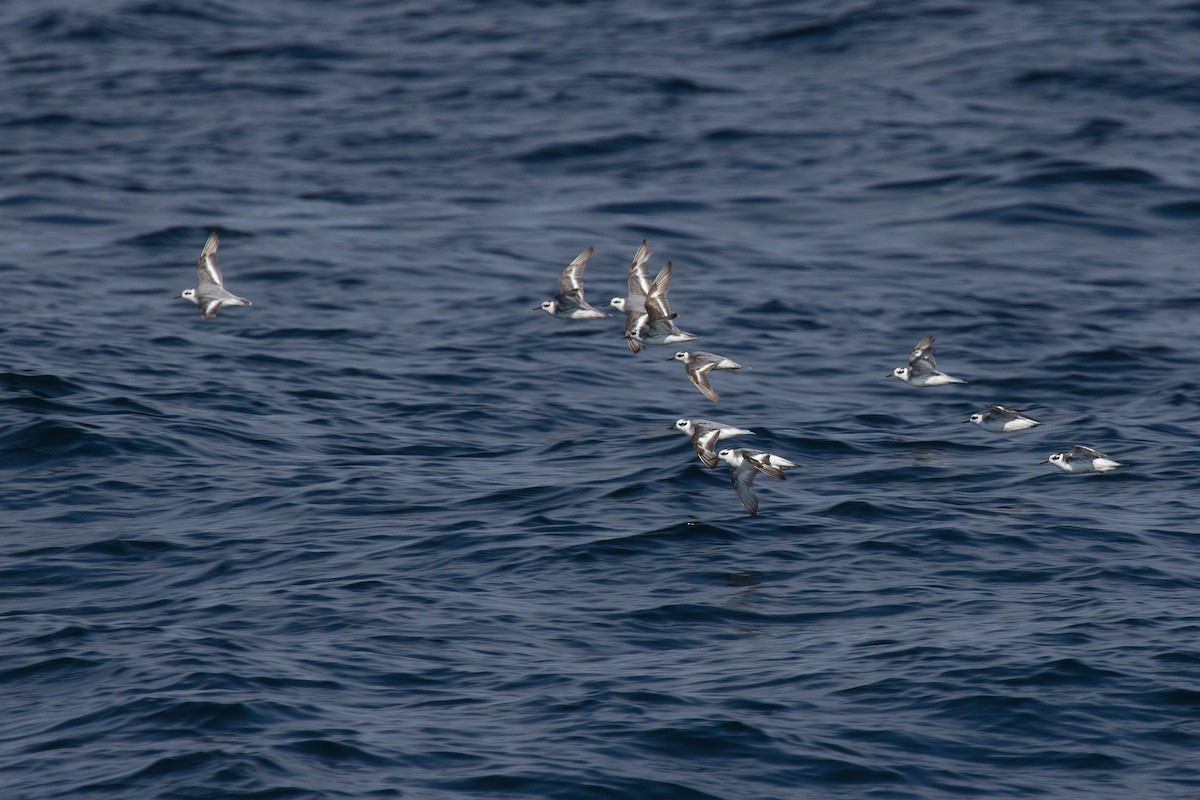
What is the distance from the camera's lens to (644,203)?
33219mm

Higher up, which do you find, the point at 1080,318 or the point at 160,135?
the point at 160,135

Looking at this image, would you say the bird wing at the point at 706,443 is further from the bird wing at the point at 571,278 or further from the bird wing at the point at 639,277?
the bird wing at the point at 571,278

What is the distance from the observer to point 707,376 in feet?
69.2

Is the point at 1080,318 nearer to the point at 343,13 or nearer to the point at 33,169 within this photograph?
the point at 33,169

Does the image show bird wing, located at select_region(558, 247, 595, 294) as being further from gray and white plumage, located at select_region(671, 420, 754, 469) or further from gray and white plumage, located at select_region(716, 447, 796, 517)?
gray and white plumage, located at select_region(716, 447, 796, 517)

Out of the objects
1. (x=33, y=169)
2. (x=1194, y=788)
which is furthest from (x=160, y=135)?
(x=1194, y=788)

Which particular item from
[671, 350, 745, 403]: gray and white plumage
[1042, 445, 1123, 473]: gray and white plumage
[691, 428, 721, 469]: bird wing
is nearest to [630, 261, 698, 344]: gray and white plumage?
[671, 350, 745, 403]: gray and white plumage

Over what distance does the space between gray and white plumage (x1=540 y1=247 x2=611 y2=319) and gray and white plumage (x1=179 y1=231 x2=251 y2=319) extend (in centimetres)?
440

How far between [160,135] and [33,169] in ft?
11.4

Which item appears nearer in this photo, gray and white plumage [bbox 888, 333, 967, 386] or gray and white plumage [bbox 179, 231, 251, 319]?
gray and white plumage [bbox 888, 333, 967, 386]

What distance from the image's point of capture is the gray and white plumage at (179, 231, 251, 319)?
21.9 meters

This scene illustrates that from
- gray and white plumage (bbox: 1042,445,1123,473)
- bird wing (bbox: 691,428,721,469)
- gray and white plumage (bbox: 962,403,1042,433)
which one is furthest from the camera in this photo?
gray and white plumage (bbox: 962,403,1042,433)

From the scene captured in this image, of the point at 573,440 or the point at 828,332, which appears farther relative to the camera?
the point at 828,332

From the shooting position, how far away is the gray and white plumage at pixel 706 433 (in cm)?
1736
